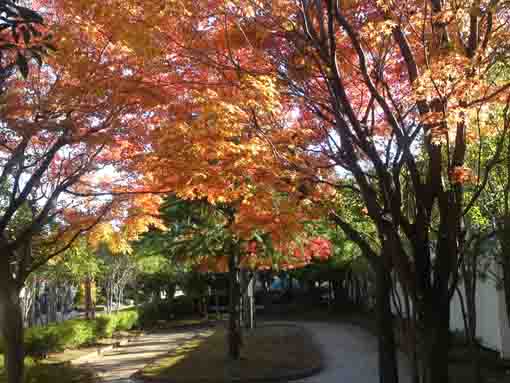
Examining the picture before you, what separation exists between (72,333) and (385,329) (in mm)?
14850

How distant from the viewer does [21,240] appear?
8828 millimetres

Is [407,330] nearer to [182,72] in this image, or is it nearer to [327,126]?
[327,126]

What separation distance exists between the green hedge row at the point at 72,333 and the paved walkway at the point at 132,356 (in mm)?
1313

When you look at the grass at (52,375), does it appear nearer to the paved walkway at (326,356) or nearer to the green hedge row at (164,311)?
the paved walkway at (326,356)

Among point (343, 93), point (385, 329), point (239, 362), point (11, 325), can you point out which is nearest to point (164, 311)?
point (239, 362)

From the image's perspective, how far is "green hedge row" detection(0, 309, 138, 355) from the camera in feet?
59.9

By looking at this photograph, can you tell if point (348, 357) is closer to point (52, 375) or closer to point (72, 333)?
point (52, 375)

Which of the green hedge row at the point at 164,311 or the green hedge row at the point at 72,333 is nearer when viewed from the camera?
the green hedge row at the point at 72,333

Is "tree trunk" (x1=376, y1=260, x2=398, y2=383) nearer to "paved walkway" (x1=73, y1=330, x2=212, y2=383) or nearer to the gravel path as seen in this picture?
the gravel path

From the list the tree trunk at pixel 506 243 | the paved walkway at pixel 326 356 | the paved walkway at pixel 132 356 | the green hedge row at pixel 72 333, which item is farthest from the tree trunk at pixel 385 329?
the green hedge row at pixel 72 333

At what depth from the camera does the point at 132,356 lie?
18.8 metres

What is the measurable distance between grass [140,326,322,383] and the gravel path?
511mm

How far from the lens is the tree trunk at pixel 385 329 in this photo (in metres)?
8.71

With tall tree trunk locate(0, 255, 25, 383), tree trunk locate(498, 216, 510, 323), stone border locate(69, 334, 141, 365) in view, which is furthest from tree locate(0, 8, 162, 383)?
stone border locate(69, 334, 141, 365)
